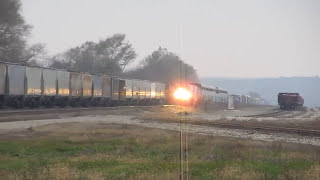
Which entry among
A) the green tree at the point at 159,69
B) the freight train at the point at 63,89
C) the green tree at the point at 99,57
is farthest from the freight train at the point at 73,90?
the green tree at the point at 159,69

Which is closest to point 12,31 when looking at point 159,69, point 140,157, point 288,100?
point 288,100

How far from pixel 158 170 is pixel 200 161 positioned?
2.48m

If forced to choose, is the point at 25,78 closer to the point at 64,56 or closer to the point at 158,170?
the point at 158,170

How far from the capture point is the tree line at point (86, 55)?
70625 mm

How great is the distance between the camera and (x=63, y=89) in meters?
44.4

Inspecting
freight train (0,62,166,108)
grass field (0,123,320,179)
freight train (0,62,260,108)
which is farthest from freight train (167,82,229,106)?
grass field (0,123,320,179)

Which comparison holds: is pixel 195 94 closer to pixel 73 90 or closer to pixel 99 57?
pixel 73 90

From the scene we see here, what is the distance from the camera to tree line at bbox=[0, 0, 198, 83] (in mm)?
70625

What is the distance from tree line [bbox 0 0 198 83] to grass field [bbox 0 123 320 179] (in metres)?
16.6

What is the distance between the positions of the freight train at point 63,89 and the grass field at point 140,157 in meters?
13.3

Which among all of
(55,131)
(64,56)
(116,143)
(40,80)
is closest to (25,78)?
(40,80)

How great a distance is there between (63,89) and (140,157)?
29599 mm

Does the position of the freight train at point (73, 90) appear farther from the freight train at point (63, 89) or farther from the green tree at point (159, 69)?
the green tree at point (159, 69)

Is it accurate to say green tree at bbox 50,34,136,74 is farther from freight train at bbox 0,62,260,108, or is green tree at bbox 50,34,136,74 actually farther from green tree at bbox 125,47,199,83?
freight train at bbox 0,62,260,108
